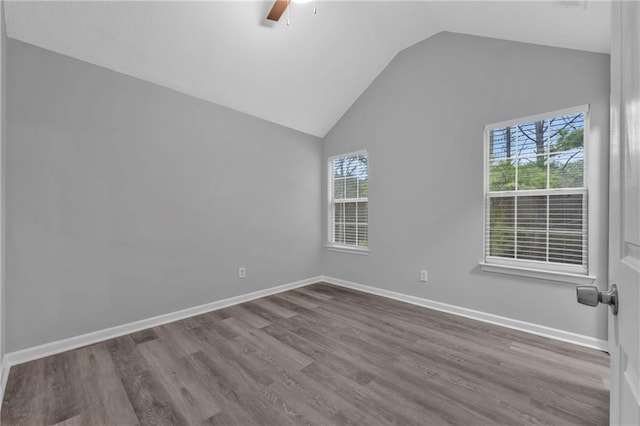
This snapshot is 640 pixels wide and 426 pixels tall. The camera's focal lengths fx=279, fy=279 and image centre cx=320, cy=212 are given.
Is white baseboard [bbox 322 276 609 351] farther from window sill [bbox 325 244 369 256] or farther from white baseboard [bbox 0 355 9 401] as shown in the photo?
white baseboard [bbox 0 355 9 401]

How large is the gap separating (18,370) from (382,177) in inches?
152

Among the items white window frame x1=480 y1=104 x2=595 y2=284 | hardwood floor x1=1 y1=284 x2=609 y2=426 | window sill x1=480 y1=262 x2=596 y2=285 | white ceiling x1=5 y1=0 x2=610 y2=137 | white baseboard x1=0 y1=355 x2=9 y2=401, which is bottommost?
hardwood floor x1=1 y1=284 x2=609 y2=426

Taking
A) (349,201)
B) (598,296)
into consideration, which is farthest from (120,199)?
(598,296)

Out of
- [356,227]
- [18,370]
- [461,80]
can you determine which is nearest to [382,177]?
[356,227]

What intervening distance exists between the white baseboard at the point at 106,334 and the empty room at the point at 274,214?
0.6 inches

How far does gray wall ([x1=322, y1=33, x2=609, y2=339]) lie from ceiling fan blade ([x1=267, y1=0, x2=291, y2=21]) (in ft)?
5.94

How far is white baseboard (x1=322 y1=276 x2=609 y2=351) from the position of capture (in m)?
2.34

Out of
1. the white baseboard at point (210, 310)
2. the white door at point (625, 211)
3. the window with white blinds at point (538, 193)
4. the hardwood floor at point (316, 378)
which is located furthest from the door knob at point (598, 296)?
the white baseboard at point (210, 310)

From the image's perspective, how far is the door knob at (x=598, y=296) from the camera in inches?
25.6

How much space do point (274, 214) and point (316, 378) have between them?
2338mm

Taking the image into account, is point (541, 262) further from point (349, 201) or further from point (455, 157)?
point (349, 201)

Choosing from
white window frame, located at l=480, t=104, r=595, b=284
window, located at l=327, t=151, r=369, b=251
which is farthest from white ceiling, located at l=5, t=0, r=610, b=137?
window, located at l=327, t=151, r=369, b=251

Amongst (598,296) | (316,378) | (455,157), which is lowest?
(316,378)

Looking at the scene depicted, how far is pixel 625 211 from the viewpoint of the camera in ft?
1.92
